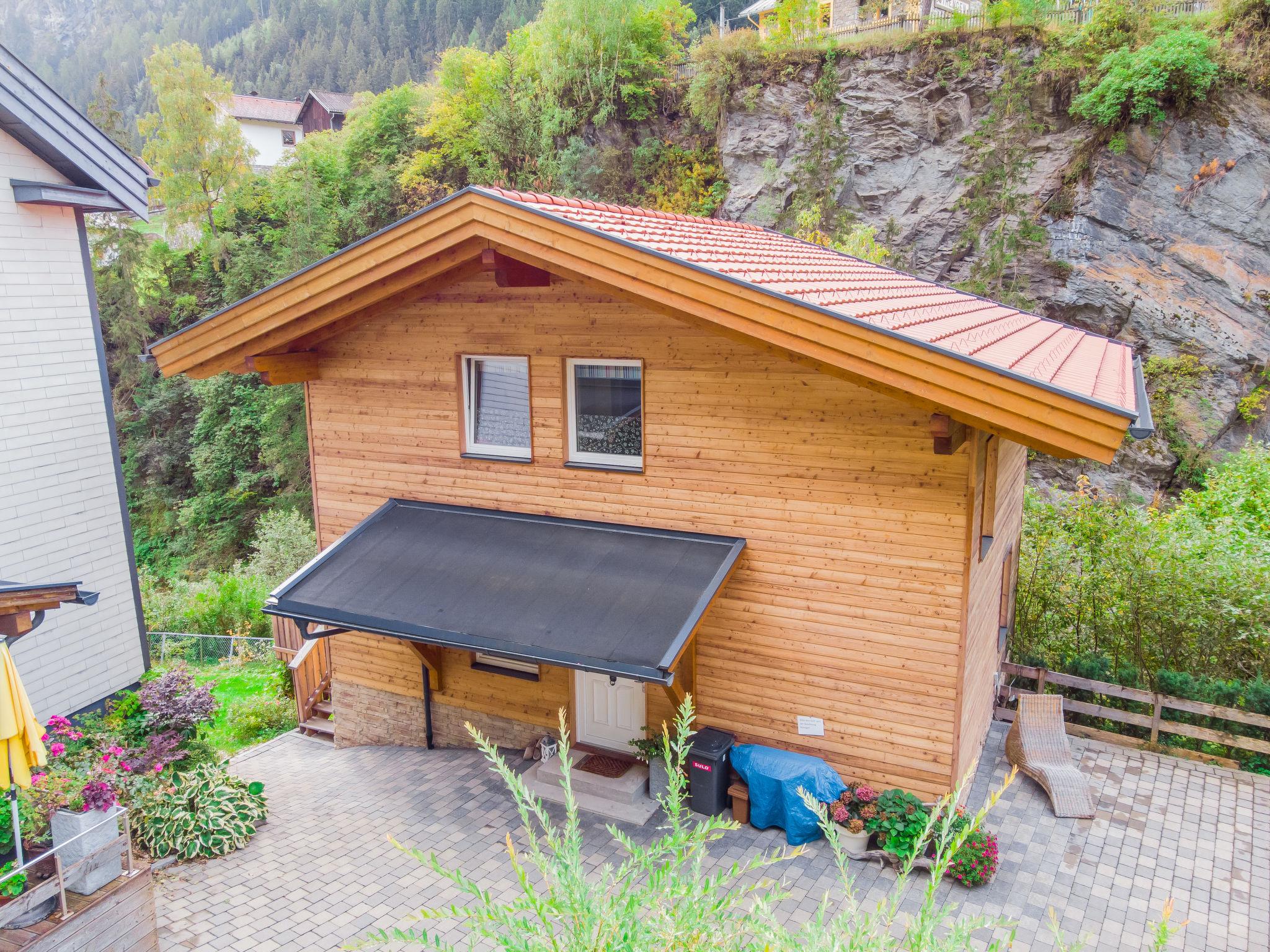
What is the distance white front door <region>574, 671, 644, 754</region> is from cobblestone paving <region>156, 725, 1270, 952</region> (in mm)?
1161

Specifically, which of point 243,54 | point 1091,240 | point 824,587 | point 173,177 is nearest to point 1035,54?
point 1091,240

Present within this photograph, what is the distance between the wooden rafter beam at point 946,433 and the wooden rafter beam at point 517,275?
4.42 meters

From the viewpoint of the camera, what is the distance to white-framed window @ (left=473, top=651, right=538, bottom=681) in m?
10.5

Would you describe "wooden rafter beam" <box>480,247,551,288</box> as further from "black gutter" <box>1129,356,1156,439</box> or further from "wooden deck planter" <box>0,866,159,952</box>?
"wooden deck planter" <box>0,866,159,952</box>

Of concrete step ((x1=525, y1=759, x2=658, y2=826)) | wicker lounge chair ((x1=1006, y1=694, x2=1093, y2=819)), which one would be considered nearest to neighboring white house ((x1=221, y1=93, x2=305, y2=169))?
concrete step ((x1=525, y1=759, x2=658, y2=826))

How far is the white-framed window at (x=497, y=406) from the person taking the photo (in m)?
10.1

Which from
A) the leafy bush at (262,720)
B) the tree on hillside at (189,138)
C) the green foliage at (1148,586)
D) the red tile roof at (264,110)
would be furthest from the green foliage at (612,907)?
the red tile roof at (264,110)

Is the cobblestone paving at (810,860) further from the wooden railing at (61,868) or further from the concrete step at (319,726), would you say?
the concrete step at (319,726)

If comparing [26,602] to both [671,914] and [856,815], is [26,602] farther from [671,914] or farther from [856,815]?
[856,815]

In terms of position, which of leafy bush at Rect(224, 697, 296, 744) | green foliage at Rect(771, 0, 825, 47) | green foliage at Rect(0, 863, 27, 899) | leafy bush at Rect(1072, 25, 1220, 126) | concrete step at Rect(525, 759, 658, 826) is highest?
green foliage at Rect(771, 0, 825, 47)

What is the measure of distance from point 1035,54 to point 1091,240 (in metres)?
5.74

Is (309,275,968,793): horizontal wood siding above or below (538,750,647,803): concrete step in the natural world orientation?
above

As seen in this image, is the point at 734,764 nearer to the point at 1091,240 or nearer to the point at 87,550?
the point at 87,550

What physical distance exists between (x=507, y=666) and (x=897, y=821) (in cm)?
494
